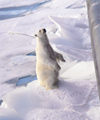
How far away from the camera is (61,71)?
121cm

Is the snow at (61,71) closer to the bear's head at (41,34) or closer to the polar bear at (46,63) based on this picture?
the polar bear at (46,63)

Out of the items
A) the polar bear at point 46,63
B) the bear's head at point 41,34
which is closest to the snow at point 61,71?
the polar bear at point 46,63

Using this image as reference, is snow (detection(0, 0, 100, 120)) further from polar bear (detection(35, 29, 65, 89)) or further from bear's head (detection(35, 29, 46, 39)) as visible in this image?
bear's head (detection(35, 29, 46, 39))

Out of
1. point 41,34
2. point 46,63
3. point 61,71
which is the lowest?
point 61,71

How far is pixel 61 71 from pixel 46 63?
0.71ft

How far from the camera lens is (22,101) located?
3.26 feet

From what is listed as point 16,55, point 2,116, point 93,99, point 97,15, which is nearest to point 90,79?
point 93,99

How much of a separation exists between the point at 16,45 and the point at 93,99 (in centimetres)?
80

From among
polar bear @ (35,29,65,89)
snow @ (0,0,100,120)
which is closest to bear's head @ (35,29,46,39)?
polar bear @ (35,29,65,89)

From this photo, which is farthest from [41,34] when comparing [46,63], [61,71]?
[61,71]

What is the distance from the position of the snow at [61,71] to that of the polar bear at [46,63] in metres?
0.04

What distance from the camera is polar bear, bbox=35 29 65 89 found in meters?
1.00

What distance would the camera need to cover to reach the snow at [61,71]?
3.03ft

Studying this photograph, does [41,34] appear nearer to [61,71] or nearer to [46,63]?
[46,63]
